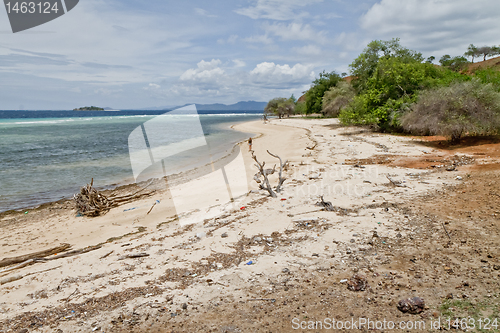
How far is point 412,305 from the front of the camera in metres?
3.18

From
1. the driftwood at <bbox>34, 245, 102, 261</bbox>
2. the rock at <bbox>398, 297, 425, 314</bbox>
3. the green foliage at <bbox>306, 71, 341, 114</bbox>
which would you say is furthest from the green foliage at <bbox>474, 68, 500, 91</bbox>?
the green foliage at <bbox>306, 71, 341, 114</bbox>

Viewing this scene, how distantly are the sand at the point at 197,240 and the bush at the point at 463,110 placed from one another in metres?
3.02

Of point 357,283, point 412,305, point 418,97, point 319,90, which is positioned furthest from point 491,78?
point 319,90

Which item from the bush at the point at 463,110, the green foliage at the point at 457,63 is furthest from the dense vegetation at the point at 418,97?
the green foliage at the point at 457,63

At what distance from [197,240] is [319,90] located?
42.8m

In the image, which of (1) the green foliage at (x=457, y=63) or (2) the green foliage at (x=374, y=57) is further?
(1) the green foliage at (x=457, y=63)

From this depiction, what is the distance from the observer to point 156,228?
6.94 metres

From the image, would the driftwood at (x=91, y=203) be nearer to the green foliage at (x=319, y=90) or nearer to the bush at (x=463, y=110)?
the bush at (x=463, y=110)

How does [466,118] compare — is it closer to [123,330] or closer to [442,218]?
[442,218]

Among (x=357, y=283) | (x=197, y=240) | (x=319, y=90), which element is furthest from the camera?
(x=319, y=90)

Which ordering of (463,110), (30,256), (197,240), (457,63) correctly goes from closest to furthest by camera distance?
1. (197,240)
2. (30,256)
3. (463,110)
4. (457,63)

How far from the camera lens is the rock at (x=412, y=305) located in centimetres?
315

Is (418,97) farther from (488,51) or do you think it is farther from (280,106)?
(488,51)

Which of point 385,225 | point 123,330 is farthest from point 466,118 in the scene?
point 123,330
